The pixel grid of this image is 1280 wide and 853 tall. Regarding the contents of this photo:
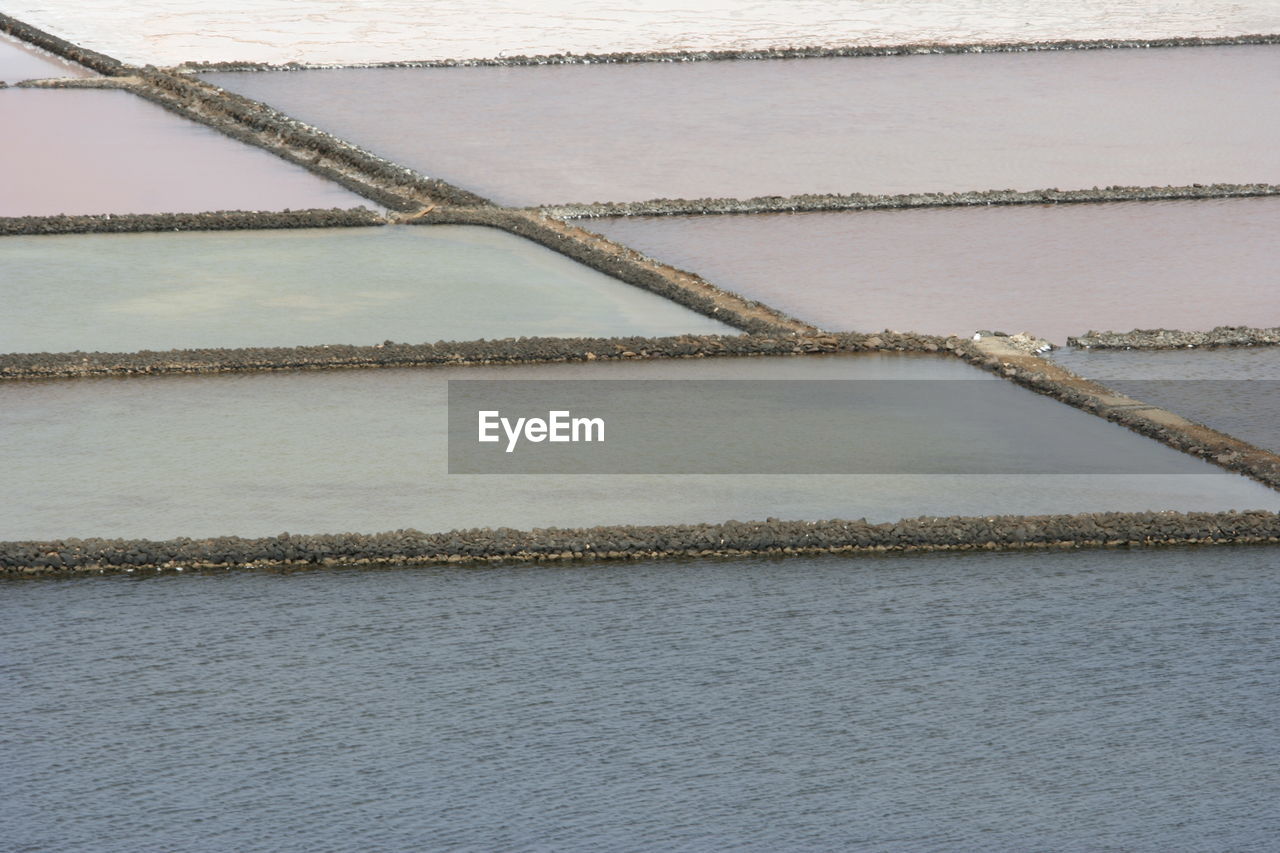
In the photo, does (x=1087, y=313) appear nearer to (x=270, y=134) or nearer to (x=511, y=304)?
(x=511, y=304)

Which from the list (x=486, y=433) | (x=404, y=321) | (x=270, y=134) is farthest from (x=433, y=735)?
(x=270, y=134)

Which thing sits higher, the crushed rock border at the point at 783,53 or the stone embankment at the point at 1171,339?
the crushed rock border at the point at 783,53

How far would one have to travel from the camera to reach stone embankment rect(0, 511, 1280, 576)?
739 centimetres

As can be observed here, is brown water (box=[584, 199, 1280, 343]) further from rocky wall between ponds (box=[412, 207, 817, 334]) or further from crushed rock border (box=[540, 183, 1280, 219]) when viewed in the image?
rocky wall between ponds (box=[412, 207, 817, 334])

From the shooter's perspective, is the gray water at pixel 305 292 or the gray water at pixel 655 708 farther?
the gray water at pixel 305 292

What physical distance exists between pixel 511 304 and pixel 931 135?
6728 mm

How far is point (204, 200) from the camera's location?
13945 mm

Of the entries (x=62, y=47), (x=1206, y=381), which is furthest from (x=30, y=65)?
(x=1206, y=381)

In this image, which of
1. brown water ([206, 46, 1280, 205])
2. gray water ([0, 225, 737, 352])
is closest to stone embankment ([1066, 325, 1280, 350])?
Answer: gray water ([0, 225, 737, 352])

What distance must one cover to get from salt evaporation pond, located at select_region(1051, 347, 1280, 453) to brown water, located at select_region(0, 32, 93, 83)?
12958mm

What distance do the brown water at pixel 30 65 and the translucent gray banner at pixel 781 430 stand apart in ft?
39.0

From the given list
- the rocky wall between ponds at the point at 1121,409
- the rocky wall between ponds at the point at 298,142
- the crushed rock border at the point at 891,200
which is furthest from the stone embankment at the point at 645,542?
the rocky wall between ponds at the point at 298,142

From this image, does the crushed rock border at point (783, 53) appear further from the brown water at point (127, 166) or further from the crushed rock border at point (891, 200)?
the crushed rock border at point (891, 200)

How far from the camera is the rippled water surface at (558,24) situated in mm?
21844
